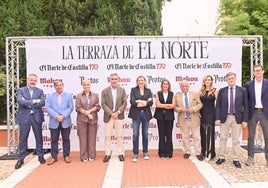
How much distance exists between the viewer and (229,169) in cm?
672

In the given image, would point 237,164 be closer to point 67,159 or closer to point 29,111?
point 67,159

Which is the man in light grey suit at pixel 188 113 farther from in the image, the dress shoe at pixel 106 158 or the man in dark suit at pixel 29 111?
the man in dark suit at pixel 29 111

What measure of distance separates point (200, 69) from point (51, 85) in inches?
137

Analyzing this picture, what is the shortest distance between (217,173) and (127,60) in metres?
3.38

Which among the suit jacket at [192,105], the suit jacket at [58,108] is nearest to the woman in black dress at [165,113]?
the suit jacket at [192,105]

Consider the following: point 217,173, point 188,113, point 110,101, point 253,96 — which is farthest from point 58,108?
point 253,96

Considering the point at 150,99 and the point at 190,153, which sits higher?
the point at 150,99

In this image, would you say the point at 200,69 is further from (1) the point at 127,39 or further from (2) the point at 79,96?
(2) the point at 79,96

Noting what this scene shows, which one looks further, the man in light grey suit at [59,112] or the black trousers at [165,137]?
the black trousers at [165,137]

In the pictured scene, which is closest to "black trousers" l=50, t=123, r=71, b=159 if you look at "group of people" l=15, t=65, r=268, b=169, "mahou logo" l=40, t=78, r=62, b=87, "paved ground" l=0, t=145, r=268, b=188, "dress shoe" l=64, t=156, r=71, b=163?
"group of people" l=15, t=65, r=268, b=169

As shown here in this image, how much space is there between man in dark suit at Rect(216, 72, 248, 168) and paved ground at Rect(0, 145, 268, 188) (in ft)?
1.00

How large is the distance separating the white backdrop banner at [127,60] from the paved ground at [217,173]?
1.40 meters

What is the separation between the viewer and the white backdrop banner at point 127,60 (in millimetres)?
8383

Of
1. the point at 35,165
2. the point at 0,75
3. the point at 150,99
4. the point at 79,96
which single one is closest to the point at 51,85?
the point at 79,96
